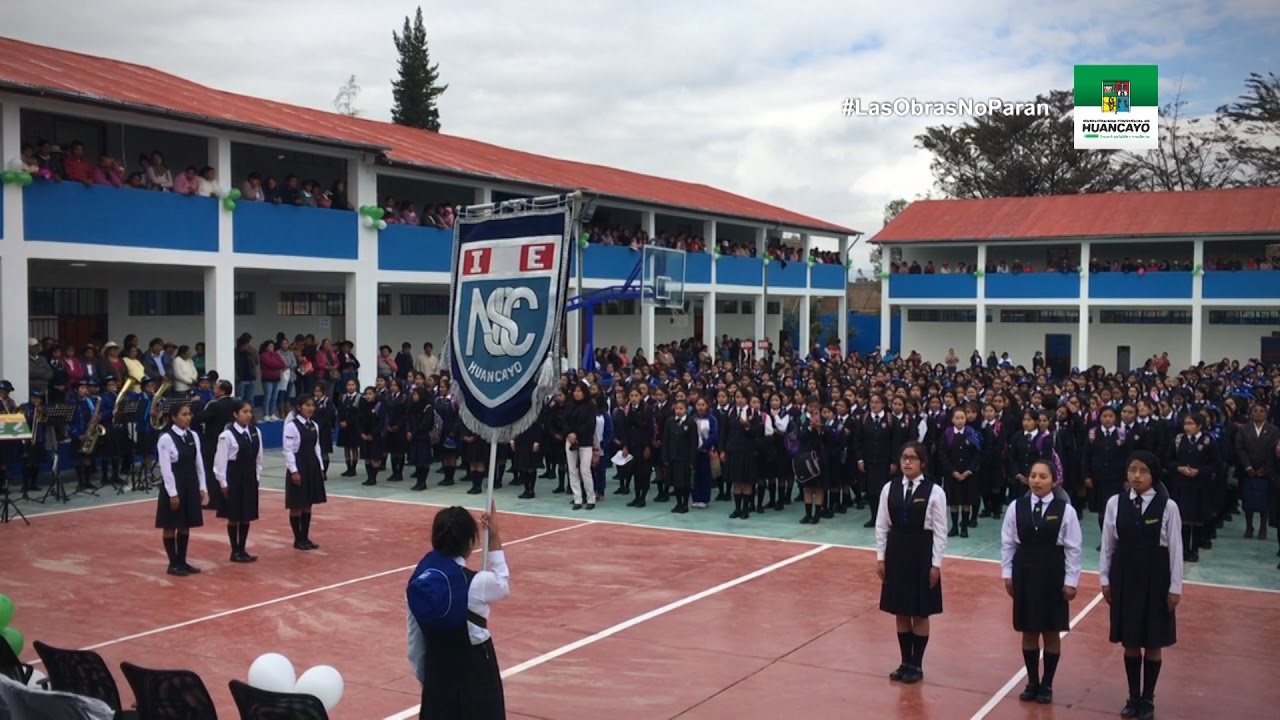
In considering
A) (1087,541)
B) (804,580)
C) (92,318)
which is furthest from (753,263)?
(804,580)

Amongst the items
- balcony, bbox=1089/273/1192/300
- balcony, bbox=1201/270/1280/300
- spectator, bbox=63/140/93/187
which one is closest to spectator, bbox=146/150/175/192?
spectator, bbox=63/140/93/187

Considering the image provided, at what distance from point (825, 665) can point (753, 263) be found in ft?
98.2

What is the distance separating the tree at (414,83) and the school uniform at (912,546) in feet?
171

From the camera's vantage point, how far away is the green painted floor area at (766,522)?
41.0 ft

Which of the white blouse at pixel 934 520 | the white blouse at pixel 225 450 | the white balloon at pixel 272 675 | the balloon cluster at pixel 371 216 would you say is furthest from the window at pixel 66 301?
the white blouse at pixel 934 520

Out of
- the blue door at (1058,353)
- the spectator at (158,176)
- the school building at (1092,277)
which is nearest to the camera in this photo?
the spectator at (158,176)

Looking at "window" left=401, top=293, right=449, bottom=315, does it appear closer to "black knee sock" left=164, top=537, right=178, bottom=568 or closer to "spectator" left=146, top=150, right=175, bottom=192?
"spectator" left=146, top=150, right=175, bottom=192

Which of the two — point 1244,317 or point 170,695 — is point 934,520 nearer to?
point 170,695

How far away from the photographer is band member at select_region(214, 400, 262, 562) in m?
12.1

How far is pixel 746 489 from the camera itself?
1555cm

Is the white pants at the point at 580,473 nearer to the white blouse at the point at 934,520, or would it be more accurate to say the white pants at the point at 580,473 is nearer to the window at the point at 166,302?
the white blouse at the point at 934,520

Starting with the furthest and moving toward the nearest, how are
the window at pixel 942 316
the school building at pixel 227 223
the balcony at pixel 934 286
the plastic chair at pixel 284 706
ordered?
1. the window at pixel 942 316
2. the balcony at pixel 934 286
3. the school building at pixel 227 223
4. the plastic chair at pixel 284 706

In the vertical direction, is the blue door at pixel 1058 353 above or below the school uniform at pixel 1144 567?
above

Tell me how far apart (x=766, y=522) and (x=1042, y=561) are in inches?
296
